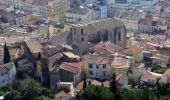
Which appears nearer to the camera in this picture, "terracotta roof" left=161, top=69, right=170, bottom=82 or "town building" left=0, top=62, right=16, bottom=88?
"terracotta roof" left=161, top=69, right=170, bottom=82

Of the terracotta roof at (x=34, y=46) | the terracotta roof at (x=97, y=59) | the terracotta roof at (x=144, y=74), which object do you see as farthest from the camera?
the terracotta roof at (x=34, y=46)

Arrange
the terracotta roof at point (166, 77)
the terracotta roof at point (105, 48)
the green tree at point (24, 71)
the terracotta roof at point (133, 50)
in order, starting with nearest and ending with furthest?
the terracotta roof at point (166, 77) < the green tree at point (24, 71) < the terracotta roof at point (105, 48) < the terracotta roof at point (133, 50)

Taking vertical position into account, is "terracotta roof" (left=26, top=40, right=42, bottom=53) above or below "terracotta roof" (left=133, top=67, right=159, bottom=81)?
above

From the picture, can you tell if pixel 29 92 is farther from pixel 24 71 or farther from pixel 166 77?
pixel 166 77

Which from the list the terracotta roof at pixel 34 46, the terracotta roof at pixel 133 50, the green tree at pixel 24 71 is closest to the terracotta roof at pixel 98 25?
the terracotta roof at pixel 133 50

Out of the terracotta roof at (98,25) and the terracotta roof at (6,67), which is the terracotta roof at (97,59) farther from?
the terracotta roof at (6,67)

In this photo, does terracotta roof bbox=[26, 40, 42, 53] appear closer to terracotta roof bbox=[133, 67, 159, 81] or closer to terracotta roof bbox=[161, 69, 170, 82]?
terracotta roof bbox=[133, 67, 159, 81]

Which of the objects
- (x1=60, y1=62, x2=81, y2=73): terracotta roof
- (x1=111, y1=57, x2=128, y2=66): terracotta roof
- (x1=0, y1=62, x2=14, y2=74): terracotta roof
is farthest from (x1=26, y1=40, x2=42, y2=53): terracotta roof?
(x1=111, y1=57, x2=128, y2=66): terracotta roof

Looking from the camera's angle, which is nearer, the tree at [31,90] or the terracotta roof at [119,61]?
the tree at [31,90]

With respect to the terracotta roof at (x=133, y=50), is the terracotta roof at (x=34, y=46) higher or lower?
higher

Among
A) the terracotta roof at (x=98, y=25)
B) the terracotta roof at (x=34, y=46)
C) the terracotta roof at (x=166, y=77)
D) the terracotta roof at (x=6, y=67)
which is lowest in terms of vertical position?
the terracotta roof at (x=166, y=77)
